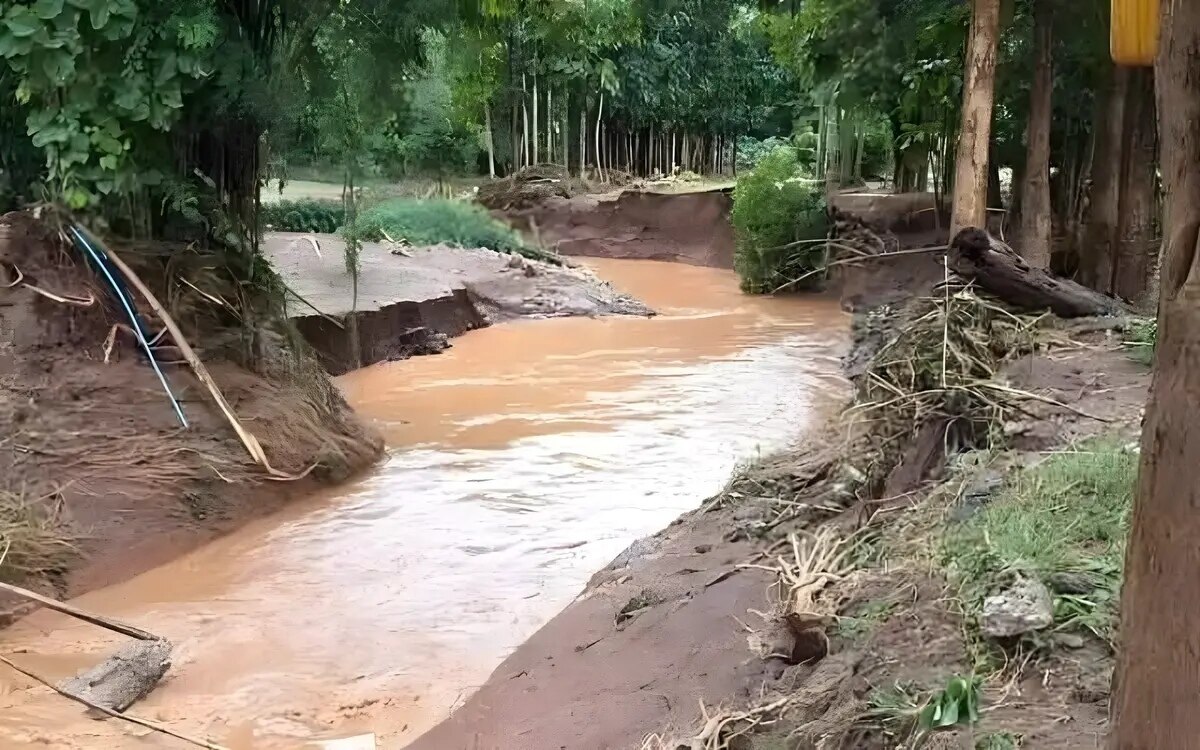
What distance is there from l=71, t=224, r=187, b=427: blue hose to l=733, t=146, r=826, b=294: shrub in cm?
1206

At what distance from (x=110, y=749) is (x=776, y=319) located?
13117mm

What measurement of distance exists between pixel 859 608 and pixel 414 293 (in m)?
11.5

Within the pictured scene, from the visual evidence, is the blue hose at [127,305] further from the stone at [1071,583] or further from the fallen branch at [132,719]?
the stone at [1071,583]

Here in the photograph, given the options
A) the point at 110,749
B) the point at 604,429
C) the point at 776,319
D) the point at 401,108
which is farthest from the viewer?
the point at 776,319

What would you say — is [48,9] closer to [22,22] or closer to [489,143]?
[22,22]

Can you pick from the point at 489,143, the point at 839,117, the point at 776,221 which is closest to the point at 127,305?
the point at 776,221

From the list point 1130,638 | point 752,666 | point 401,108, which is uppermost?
point 401,108

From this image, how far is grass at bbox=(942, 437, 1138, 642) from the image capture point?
2.88 meters

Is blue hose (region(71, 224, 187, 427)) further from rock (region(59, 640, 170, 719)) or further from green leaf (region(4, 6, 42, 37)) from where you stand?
rock (region(59, 640, 170, 719))

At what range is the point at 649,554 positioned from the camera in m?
5.62

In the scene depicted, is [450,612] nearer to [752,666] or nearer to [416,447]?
[752,666]

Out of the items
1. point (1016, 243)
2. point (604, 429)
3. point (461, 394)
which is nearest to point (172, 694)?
point (604, 429)

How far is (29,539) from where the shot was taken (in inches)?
227

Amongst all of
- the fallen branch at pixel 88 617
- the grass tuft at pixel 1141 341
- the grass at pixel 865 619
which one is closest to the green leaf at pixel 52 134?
the fallen branch at pixel 88 617
